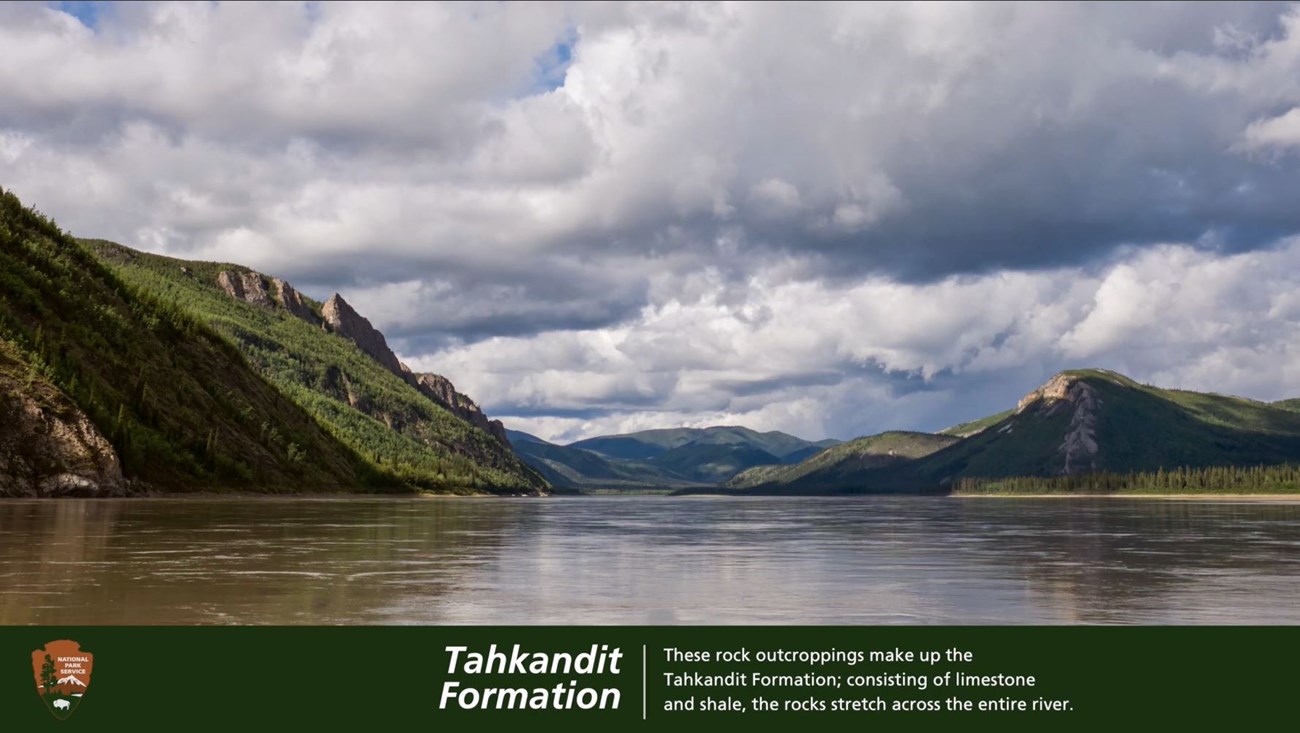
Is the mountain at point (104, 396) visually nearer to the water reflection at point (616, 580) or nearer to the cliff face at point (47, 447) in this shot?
the cliff face at point (47, 447)

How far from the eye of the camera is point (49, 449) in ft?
381

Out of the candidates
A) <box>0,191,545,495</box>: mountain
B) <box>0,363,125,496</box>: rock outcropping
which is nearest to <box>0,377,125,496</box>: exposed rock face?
<box>0,363,125,496</box>: rock outcropping

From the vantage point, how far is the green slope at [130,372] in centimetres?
13129

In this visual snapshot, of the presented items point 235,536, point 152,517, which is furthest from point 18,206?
point 235,536

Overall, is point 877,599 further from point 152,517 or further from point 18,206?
point 18,206
